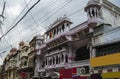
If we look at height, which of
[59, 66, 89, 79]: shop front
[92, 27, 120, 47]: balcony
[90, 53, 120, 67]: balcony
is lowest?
[59, 66, 89, 79]: shop front

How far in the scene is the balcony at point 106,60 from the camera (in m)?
18.9

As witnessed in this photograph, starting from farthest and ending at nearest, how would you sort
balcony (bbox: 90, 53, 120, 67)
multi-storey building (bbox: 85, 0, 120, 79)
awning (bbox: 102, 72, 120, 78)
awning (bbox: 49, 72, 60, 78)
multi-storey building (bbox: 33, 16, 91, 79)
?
awning (bbox: 49, 72, 60, 78) < multi-storey building (bbox: 33, 16, 91, 79) < multi-storey building (bbox: 85, 0, 120, 79) < balcony (bbox: 90, 53, 120, 67) < awning (bbox: 102, 72, 120, 78)

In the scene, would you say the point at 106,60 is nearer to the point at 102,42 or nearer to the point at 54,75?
the point at 102,42

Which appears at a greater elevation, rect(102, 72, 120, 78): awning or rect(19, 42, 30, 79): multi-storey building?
rect(19, 42, 30, 79): multi-storey building

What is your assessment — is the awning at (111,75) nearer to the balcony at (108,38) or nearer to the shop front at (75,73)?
the balcony at (108,38)

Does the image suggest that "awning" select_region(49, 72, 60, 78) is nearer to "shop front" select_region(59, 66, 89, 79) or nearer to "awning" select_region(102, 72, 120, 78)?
"shop front" select_region(59, 66, 89, 79)

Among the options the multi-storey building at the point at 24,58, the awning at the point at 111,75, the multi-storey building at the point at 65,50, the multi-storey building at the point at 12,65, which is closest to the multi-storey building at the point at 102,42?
the awning at the point at 111,75

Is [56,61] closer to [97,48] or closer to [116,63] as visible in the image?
[97,48]

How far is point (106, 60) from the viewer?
66.1ft

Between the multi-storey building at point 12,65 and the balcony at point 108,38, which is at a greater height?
the balcony at point 108,38

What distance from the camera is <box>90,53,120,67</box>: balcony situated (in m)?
18.9

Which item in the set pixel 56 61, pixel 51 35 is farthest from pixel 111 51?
pixel 51 35

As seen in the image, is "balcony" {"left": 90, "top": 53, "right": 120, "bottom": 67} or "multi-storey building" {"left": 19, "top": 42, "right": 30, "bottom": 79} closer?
"balcony" {"left": 90, "top": 53, "right": 120, "bottom": 67}

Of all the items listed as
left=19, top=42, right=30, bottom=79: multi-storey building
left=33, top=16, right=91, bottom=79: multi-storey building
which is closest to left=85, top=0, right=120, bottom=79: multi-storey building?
left=33, top=16, right=91, bottom=79: multi-storey building
